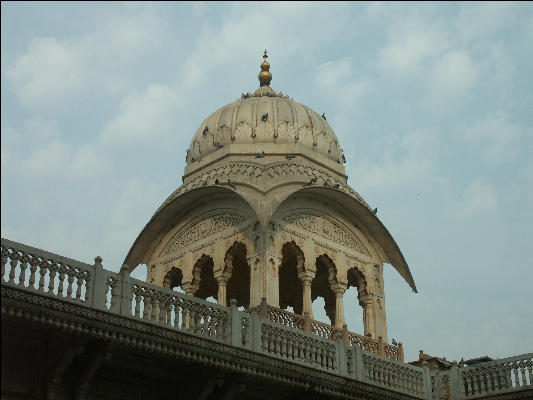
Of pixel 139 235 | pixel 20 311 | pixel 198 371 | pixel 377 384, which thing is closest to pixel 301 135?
pixel 139 235

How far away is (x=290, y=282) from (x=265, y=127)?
3.46 m

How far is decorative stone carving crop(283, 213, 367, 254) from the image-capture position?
51.7ft

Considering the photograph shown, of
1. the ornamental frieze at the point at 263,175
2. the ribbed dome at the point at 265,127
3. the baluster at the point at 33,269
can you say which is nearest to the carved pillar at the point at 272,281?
the ornamental frieze at the point at 263,175

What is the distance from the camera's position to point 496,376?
13445 millimetres

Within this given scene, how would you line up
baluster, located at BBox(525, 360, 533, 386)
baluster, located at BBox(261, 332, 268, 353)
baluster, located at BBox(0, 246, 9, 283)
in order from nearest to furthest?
baluster, located at BBox(0, 246, 9, 283)
baluster, located at BBox(261, 332, 268, 353)
baluster, located at BBox(525, 360, 533, 386)

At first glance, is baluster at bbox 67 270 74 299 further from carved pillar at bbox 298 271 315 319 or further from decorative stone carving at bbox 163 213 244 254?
decorative stone carving at bbox 163 213 244 254

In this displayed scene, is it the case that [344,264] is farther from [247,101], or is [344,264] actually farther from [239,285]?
[247,101]

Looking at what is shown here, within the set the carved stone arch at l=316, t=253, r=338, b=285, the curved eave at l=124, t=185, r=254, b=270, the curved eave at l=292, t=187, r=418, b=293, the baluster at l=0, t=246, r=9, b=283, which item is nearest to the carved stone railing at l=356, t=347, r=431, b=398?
the carved stone arch at l=316, t=253, r=338, b=285

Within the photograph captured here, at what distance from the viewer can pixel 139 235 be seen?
16.8 meters

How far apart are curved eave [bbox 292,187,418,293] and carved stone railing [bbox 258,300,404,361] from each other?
1.98 meters

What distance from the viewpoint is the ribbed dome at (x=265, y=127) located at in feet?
55.4

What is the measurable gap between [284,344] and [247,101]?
720 cm

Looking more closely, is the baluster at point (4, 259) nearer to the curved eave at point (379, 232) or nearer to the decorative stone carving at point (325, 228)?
the decorative stone carving at point (325, 228)

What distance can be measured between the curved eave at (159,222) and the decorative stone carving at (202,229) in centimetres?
36
